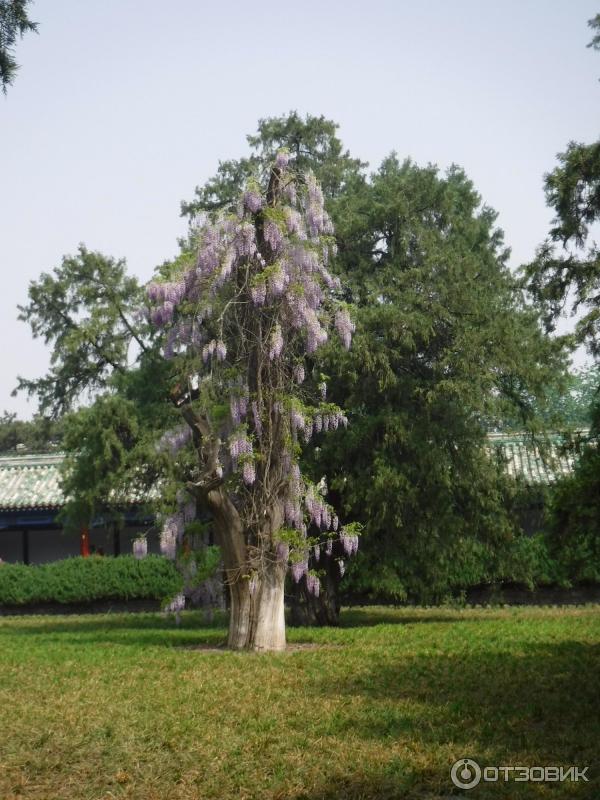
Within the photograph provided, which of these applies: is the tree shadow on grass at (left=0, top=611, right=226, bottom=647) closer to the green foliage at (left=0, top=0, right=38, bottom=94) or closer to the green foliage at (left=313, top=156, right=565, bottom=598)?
the green foliage at (left=313, top=156, right=565, bottom=598)

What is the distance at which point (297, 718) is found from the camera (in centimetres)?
1139

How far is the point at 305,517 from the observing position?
20.0 meters

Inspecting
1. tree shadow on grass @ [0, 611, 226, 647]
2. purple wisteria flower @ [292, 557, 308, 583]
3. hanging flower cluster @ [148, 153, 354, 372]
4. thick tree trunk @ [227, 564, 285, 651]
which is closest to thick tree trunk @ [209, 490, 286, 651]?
thick tree trunk @ [227, 564, 285, 651]

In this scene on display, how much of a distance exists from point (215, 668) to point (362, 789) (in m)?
7.80

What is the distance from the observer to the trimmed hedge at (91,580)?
111ft

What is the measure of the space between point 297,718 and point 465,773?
288 centimetres

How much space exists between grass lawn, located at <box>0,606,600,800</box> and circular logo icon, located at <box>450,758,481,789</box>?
0.24ft

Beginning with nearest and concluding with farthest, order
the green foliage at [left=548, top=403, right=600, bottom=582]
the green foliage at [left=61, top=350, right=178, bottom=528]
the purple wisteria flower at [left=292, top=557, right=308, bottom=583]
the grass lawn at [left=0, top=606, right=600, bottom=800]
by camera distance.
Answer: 1. the grass lawn at [left=0, top=606, right=600, bottom=800]
2. the green foliage at [left=548, top=403, right=600, bottom=582]
3. the purple wisteria flower at [left=292, top=557, right=308, bottom=583]
4. the green foliage at [left=61, top=350, right=178, bottom=528]

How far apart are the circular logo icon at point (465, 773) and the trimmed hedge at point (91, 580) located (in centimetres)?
2498

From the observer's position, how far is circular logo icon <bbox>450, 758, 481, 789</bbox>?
337 inches

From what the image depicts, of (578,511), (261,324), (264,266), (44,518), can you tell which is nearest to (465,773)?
(578,511)

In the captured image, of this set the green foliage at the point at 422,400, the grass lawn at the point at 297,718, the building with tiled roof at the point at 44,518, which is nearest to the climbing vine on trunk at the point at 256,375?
the grass lawn at the point at 297,718

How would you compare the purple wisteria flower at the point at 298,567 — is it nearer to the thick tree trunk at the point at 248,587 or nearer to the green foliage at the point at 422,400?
the thick tree trunk at the point at 248,587

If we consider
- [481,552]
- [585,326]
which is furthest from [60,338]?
[585,326]
